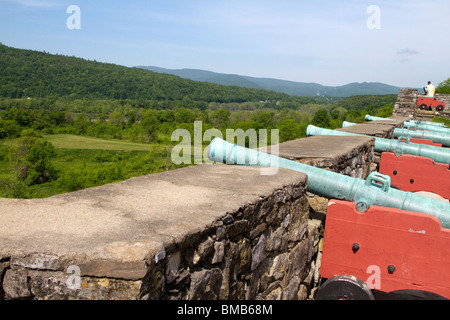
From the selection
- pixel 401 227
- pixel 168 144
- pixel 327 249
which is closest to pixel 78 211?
pixel 327 249

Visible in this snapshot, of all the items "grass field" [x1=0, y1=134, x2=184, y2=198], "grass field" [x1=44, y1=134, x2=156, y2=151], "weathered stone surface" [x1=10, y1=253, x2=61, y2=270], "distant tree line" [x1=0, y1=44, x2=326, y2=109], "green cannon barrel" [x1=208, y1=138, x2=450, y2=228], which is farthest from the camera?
"distant tree line" [x1=0, y1=44, x2=326, y2=109]

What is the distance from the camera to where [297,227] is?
8.89ft

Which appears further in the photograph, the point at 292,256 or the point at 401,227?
the point at 292,256

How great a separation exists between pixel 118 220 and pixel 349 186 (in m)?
1.69

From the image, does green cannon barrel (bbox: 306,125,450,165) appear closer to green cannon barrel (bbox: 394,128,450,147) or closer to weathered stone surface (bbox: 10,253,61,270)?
green cannon barrel (bbox: 394,128,450,147)

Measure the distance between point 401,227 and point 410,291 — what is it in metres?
0.39

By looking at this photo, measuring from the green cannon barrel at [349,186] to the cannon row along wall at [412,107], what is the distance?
10500 mm

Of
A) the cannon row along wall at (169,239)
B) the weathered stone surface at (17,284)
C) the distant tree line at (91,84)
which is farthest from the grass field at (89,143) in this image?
the weathered stone surface at (17,284)

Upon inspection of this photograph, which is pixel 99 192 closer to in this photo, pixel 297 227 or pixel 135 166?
pixel 297 227

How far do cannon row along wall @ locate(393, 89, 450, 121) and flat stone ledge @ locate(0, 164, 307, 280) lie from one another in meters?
11.5

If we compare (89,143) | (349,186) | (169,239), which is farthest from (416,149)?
(89,143)

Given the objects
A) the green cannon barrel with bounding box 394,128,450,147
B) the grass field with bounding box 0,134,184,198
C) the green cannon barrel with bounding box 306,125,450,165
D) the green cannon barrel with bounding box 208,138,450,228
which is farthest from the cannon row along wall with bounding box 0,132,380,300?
the grass field with bounding box 0,134,184,198

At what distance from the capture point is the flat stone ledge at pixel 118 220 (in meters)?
1.28

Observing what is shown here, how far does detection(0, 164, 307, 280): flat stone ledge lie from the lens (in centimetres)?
128
